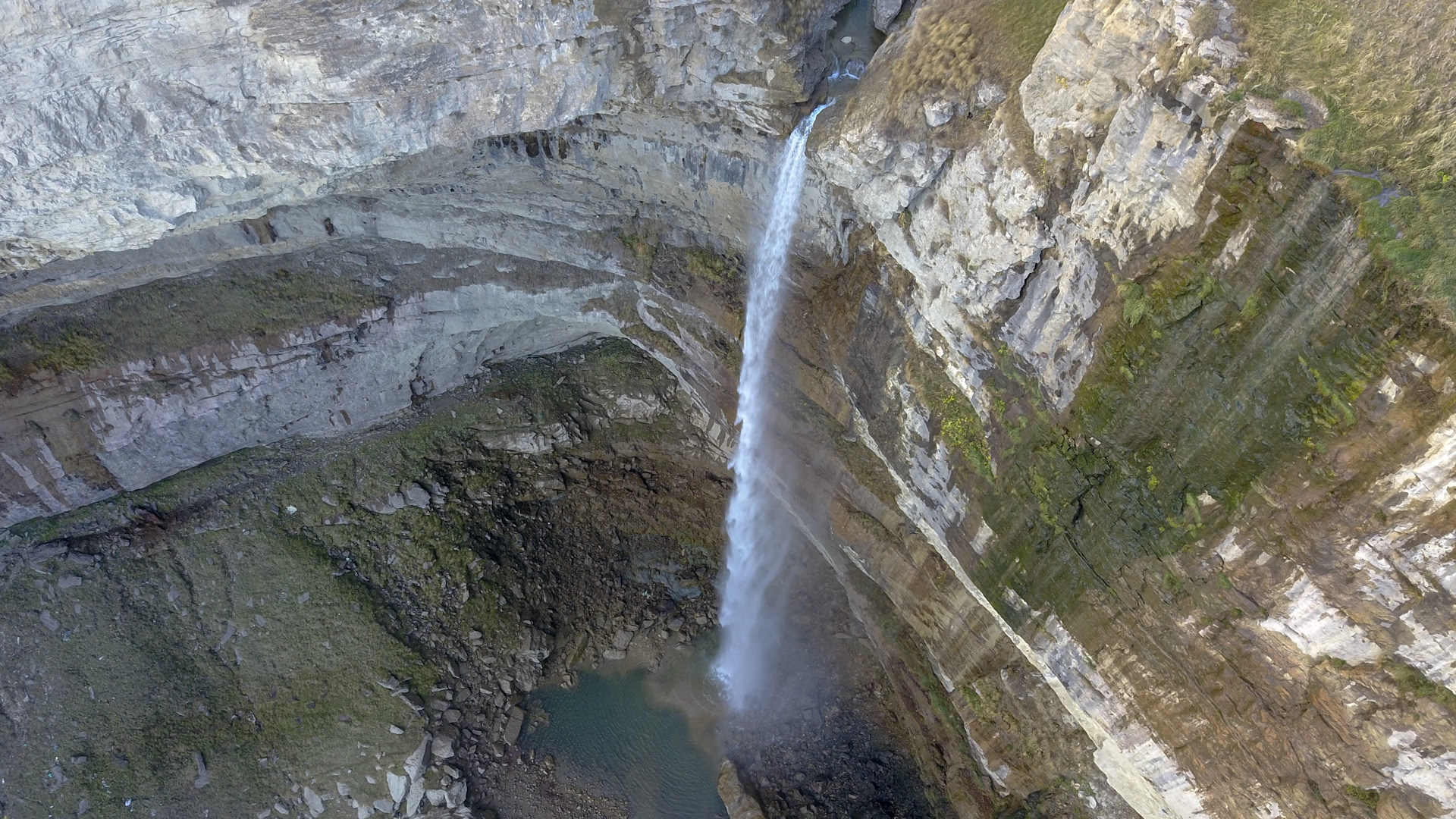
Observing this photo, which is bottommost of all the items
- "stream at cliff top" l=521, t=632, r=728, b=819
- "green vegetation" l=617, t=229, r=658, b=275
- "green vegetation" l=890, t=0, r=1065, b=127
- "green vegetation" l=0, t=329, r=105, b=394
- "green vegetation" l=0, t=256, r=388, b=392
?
"stream at cliff top" l=521, t=632, r=728, b=819

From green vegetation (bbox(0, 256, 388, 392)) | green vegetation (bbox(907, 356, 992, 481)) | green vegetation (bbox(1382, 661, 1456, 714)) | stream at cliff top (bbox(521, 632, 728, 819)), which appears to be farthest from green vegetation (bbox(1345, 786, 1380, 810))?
green vegetation (bbox(0, 256, 388, 392))

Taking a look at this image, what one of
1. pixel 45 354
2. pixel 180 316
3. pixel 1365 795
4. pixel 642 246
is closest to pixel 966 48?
pixel 642 246

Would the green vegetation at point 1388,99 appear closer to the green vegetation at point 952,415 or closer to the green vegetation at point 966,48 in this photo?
the green vegetation at point 966,48

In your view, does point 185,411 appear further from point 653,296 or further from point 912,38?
point 912,38

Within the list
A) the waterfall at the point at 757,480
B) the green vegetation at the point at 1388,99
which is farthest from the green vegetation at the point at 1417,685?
the waterfall at the point at 757,480

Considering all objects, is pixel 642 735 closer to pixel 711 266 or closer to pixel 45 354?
pixel 711 266

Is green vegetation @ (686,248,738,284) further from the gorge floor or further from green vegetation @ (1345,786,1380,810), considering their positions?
green vegetation @ (1345,786,1380,810)

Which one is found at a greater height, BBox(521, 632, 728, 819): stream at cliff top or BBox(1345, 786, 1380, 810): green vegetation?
BBox(1345, 786, 1380, 810): green vegetation
